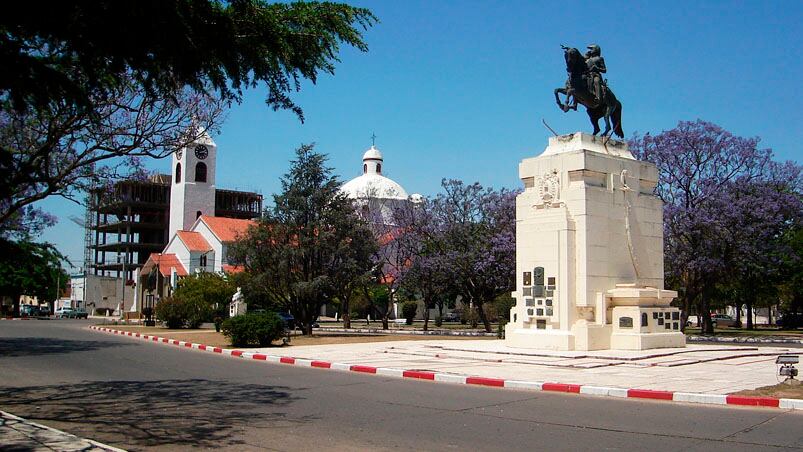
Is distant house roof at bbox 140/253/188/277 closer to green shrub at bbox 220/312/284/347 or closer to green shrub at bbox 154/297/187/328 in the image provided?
green shrub at bbox 154/297/187/328

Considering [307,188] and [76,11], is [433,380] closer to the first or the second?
[76,11]

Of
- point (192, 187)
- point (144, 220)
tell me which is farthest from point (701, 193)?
point (144, 220)

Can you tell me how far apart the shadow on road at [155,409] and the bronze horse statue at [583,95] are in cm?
1419

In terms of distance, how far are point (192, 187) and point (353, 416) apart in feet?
261

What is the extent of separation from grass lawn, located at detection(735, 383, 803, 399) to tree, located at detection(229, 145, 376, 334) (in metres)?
21.7

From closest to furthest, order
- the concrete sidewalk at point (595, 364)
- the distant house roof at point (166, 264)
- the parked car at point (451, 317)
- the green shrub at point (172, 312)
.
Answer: the concrete sidewalk at point (595, 364) < the green shrub at point (172, 312) < the distant house roof at point (166, 264) < the parked car at point (451, 317)

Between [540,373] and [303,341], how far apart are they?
15300mm

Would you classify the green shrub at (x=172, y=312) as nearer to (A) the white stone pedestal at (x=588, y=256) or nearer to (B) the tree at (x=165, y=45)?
(A) the white stone pedestal at (x=588, y=256)

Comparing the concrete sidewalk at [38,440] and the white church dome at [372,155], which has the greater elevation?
the white church dome at [372,155]

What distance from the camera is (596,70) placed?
23.3 meters

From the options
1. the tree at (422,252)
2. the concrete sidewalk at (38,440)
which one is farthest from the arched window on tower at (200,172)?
the concrete sidewalk at (38,440)

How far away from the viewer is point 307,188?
33.4m

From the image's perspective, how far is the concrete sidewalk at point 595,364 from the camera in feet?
47.4

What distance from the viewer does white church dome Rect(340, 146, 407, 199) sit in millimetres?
79625
